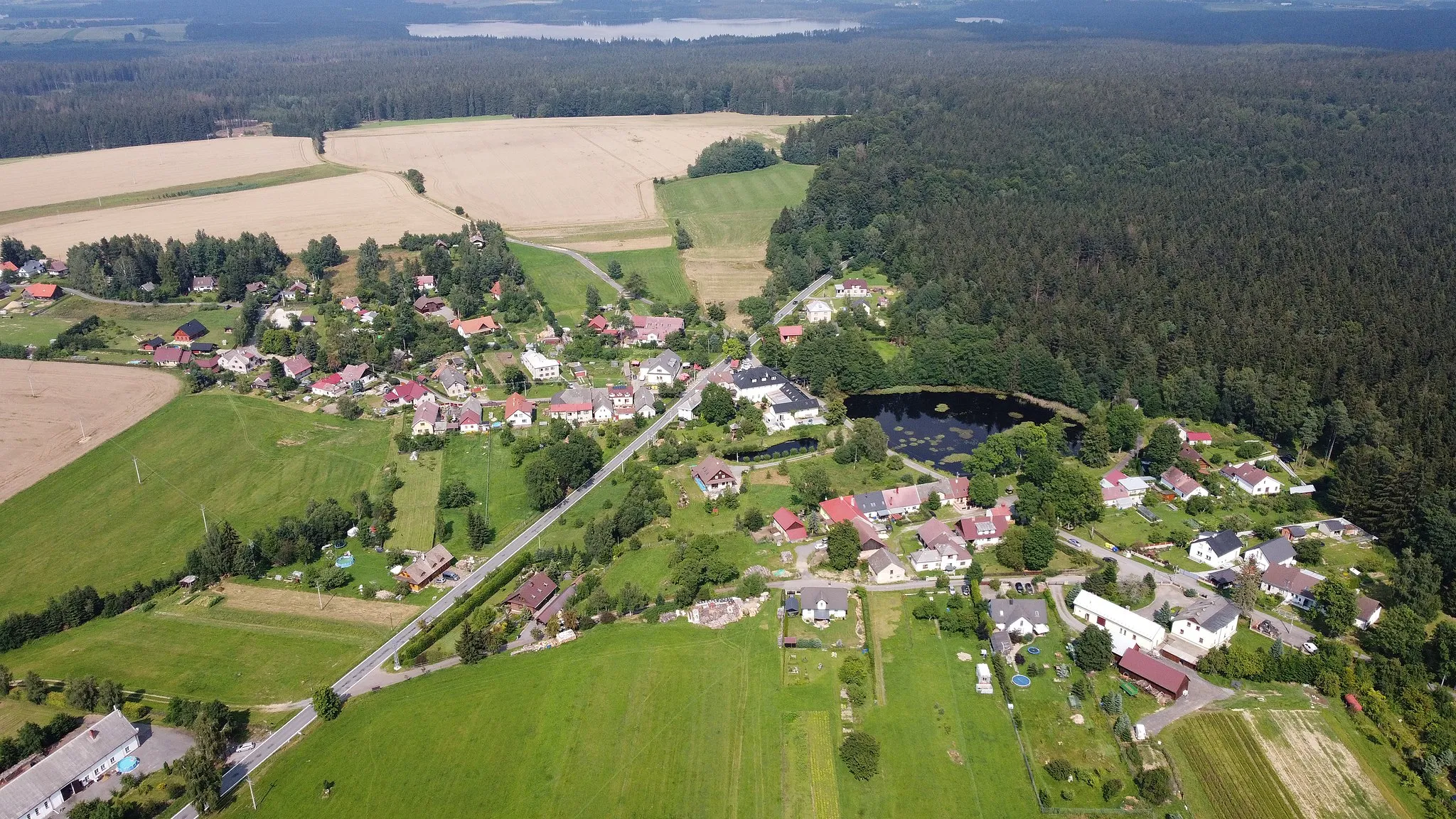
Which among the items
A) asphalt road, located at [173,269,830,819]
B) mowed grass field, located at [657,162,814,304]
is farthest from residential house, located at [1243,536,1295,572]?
mowed grass field, located at [657,162,814,304]

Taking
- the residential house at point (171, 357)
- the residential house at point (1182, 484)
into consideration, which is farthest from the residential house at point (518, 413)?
the residential house at point (1182, 484)

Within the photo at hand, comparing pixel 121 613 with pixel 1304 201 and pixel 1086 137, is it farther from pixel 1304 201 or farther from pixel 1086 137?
pixel 1086 137

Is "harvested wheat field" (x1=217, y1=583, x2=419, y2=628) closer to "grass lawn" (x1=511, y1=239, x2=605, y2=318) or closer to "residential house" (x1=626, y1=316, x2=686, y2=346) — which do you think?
"residential house" (x1=626, y1=316, x2=686, y2=346)

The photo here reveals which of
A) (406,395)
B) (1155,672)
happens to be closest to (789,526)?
(1155,672)

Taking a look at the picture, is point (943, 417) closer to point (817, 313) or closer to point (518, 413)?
point (817, 313)

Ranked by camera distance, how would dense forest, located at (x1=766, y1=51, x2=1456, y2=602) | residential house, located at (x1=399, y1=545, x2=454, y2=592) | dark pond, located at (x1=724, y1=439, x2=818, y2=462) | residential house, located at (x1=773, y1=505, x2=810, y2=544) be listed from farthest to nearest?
dense forest, located at (x1=766, y1=51, x2=1456, y2=602) < dark pond, located at (x1=724, y1=439, x2=818, y2=462) < residential house, located at (x1=773, y1=505, x2=810, y2=544) < residential house, located at (x1=399, y1=545, x2=454, y2=592)

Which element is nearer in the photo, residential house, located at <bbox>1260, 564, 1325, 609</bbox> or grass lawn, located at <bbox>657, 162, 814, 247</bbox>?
residential house, located at <bbox>1260, 564, 1325, 609</bbox>

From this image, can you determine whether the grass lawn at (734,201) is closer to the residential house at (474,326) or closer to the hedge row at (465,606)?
the residential house at (474,326)

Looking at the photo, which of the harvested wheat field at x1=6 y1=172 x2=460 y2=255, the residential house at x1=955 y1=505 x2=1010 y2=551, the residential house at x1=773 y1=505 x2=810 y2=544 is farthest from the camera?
the harvested wheat field at x1=6 y1=172 x2=460 y2=255
